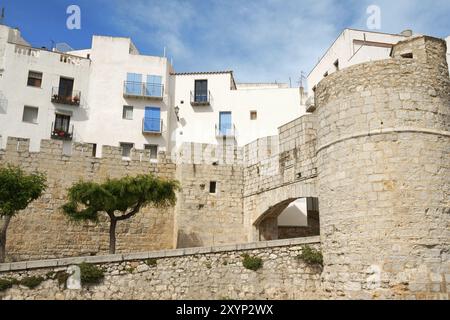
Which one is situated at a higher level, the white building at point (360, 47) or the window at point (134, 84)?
the white building at point (360, 47)

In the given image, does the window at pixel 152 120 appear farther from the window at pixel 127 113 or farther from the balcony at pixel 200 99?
the balcony at pixel 200 99

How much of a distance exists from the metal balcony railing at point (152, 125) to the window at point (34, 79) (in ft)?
17.3

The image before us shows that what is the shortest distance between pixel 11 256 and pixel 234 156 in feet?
24.8

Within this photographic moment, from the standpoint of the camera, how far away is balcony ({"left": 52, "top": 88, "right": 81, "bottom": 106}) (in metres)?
21.1

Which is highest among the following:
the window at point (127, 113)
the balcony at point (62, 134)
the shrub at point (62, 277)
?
the window at point (127, 113)

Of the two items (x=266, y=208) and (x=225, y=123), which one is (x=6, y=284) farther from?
(x=225, y=123)

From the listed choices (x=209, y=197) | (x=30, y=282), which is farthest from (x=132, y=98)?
(x=30, y=282)

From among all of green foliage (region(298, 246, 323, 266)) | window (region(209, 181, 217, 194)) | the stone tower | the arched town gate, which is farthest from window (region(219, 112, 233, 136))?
green foliage (region(298, 246, 323, 266))

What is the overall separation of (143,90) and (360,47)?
10784mm

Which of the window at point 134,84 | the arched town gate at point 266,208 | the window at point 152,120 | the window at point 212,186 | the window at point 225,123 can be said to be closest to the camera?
the arched town gate at point 266,208

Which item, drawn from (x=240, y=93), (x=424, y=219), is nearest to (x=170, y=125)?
(x=240, y=93)

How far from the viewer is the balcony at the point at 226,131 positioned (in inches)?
886

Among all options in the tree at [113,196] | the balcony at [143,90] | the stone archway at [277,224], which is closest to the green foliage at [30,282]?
the tree at [113,196]

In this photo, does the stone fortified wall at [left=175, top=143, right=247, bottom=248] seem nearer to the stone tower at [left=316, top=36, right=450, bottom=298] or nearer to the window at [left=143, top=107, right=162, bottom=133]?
the stone tower at [left=316, top=36, right=450, bottom=298]
